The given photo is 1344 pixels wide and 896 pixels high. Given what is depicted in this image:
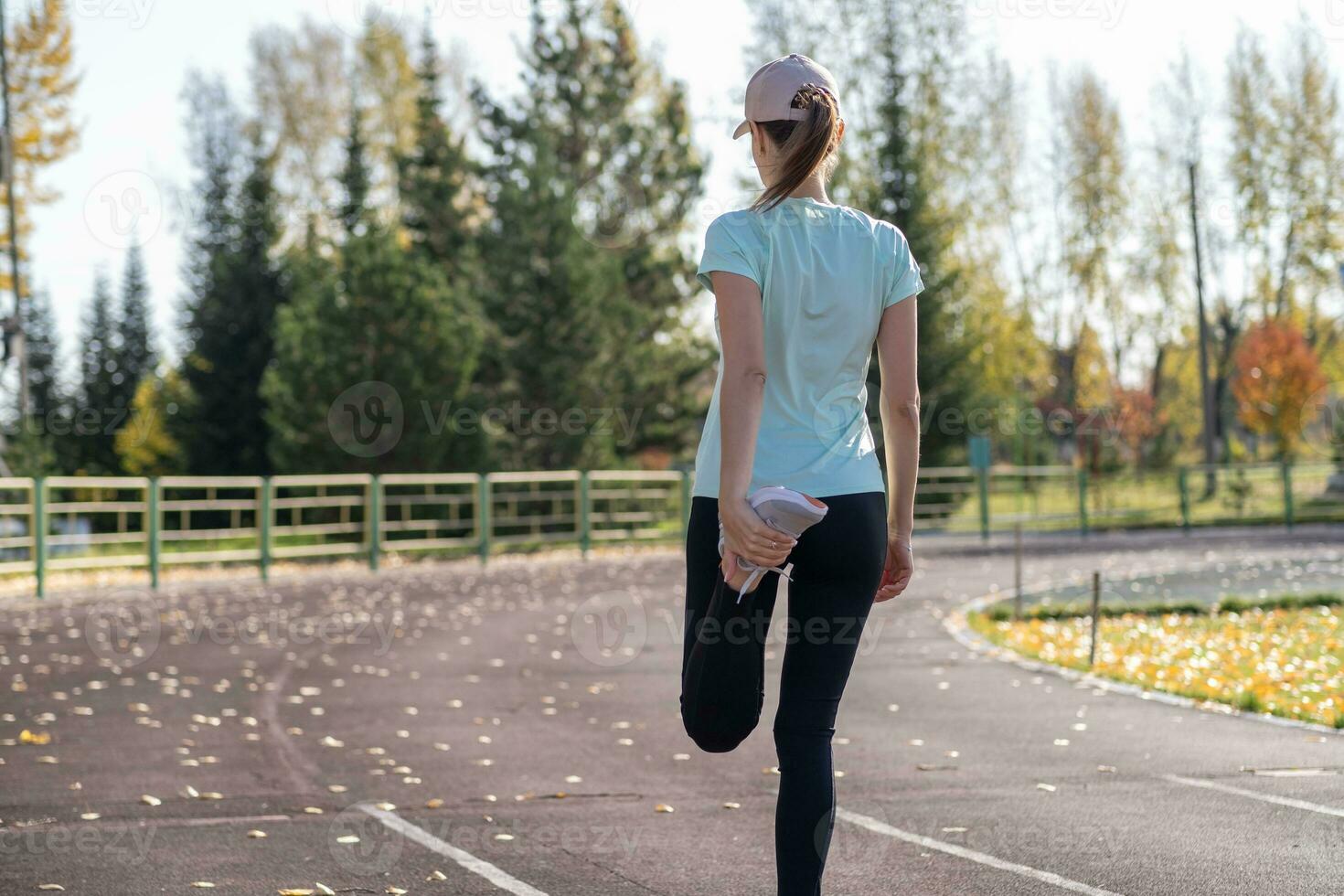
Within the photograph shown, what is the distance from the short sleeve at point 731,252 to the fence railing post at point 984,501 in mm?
27701

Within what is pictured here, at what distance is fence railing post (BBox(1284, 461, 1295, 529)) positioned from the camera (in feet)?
96.3

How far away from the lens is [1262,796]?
5.68m

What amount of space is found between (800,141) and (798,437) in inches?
24.3

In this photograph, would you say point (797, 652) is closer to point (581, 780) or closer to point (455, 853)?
point (455, 853)

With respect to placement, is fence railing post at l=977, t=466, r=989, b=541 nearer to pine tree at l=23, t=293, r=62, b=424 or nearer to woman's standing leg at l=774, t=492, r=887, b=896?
woman's standing leg at l=774, t=492, r=887, b=896

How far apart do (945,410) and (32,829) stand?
30.8m

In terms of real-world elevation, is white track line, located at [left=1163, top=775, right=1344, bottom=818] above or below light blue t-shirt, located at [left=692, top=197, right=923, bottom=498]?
below

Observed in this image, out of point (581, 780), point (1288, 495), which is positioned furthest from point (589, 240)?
point (581, 780)

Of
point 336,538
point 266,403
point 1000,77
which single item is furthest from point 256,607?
point 1000,77

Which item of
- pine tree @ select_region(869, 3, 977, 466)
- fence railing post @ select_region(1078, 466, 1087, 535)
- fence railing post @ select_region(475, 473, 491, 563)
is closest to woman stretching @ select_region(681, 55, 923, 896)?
fence railing post @ select_region(475, 473, 491, 563)

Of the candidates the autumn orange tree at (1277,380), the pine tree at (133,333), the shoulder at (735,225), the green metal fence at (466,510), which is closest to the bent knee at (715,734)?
the shoulder at (735,225)

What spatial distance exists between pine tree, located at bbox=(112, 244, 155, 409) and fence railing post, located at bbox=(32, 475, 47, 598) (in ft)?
120

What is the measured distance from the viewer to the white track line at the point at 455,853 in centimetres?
451

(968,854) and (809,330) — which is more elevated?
(809,330)
